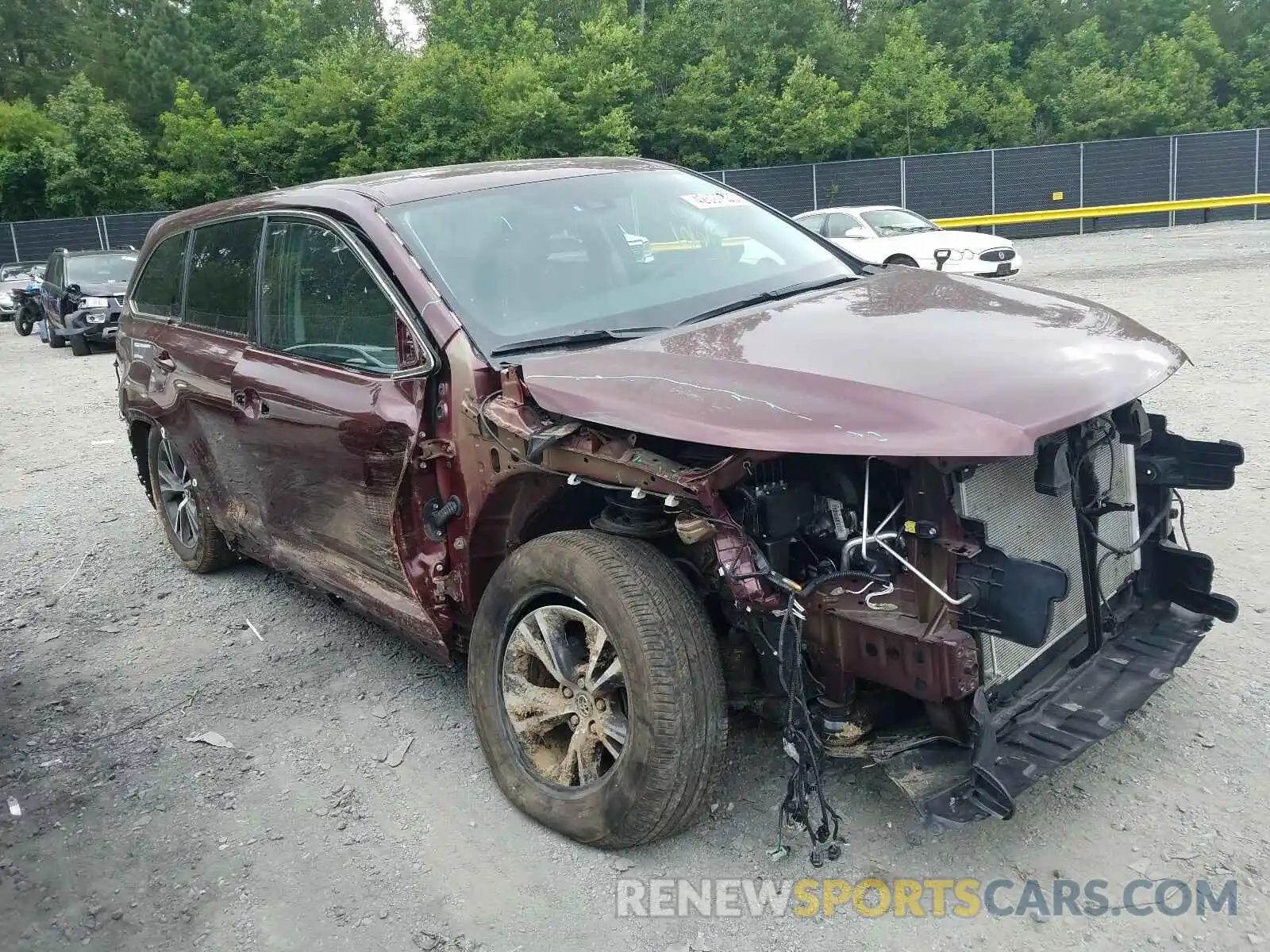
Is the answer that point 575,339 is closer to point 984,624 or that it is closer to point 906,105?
point 984,624

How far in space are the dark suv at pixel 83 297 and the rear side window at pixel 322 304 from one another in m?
13.6

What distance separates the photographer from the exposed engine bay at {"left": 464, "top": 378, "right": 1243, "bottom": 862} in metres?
2.61

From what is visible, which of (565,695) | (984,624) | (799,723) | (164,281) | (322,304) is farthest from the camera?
(164,281)

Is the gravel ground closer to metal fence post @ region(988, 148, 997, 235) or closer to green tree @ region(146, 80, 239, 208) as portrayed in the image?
metal fence post @ region(988, 148, 997, 235)

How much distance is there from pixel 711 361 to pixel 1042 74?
133ft

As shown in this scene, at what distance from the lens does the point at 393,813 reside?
337cm

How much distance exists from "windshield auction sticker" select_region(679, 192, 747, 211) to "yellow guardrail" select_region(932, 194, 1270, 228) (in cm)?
2584

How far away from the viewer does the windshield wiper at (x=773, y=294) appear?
3494mm

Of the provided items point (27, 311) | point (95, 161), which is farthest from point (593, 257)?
point (95, 161)

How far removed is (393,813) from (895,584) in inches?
69.0

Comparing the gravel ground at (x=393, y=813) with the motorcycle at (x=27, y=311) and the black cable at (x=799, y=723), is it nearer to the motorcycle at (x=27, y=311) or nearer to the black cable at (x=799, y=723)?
the black cable at (x=799, y=723)

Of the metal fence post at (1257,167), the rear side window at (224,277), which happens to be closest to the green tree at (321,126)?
the metal fence post at (1257,167)

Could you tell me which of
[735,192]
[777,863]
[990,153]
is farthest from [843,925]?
[990,153]

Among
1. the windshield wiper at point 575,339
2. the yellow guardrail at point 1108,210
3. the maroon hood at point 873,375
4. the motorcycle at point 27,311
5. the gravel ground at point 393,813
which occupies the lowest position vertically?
the gravel ground at point 393,813
